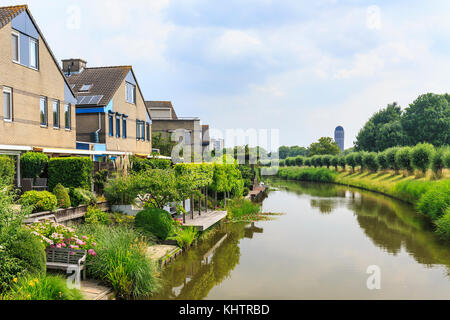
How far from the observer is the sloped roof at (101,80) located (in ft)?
80.3

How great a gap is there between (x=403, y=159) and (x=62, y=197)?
1373 inches

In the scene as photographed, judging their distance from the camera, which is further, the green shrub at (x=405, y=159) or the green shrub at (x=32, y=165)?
the green shrub at (x=405, y=159)

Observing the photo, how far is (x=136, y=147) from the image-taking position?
28.2 m

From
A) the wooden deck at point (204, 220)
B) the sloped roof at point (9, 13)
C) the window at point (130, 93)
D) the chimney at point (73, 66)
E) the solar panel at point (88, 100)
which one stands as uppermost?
the chimney at point (73, 66)

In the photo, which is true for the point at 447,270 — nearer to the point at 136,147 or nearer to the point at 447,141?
the point at 136,147

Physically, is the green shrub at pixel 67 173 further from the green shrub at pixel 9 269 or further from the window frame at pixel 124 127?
the window frame at pixel 124 127

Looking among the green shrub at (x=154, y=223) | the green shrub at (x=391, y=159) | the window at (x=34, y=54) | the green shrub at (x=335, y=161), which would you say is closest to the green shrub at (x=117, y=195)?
the green shrub at (x=154, y=223)

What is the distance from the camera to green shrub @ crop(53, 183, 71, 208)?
12.2m

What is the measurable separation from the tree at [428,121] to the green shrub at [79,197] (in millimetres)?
58650

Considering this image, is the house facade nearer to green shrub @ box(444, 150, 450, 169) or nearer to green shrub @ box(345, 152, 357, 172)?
green shrub @ box(444, 150, 450, 169)

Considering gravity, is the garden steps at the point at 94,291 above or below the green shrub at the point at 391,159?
below

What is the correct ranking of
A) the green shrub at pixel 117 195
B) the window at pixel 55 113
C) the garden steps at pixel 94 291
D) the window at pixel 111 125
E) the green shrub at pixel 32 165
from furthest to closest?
1. the window at pixel 111 125
2. the window at pixel 55 113
3. the green shrub at pixel 117 195
4. the green shrub at pixel 32 165
5. the garden steps at pixel 94 291
